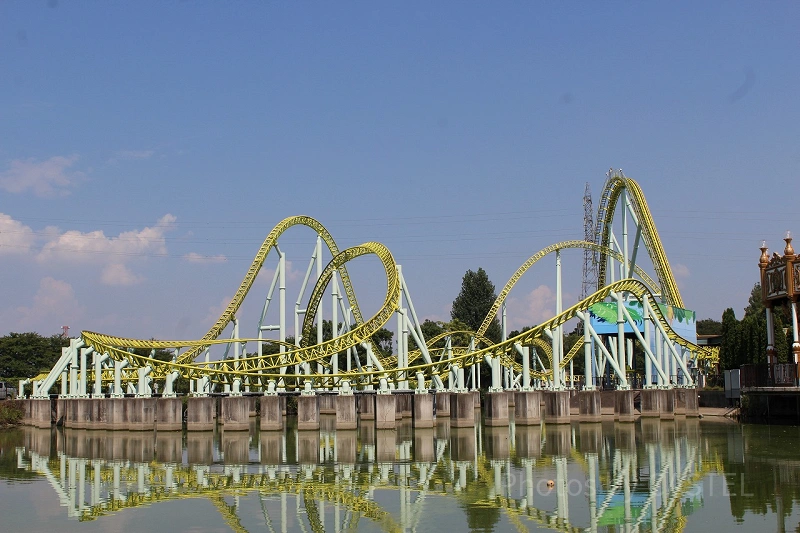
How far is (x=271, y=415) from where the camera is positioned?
131ft

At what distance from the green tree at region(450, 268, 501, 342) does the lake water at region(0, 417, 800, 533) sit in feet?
213

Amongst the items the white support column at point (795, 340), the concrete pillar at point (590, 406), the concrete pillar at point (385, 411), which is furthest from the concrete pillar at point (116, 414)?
the white support column at point (795, 340)

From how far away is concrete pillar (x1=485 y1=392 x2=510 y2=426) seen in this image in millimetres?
40375

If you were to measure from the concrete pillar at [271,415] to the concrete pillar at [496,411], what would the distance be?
9.23 metres

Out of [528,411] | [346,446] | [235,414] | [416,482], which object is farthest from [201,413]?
[416,482]

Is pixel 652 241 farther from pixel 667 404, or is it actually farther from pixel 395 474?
pixel 395 474

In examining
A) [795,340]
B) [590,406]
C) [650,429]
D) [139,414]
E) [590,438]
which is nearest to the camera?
[590,438]

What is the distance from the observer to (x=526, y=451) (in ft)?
99.8

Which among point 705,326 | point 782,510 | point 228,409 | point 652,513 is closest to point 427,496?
point 652,513

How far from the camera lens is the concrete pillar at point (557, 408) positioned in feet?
136

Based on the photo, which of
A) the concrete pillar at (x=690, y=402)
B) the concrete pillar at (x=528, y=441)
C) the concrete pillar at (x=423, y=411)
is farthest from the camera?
the concrete pillar at (x=690, y=402)

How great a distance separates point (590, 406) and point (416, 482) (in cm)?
2007

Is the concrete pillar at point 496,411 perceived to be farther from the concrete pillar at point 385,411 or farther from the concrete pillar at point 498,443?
the concrete pillar at point 385,411

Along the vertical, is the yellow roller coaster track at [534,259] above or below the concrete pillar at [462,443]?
above
